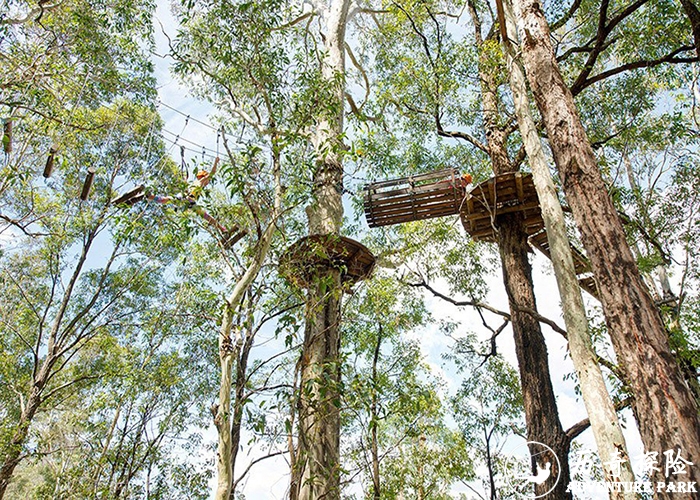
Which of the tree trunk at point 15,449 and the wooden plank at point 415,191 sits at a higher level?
the wooden plank at point 415,191

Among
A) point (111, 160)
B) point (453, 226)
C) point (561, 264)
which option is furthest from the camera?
point (111, 160)

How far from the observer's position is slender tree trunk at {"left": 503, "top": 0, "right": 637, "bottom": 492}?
217 centimetres

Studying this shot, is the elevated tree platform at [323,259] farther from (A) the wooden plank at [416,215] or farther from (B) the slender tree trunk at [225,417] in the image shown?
(A) the wooden plank at [416,215]

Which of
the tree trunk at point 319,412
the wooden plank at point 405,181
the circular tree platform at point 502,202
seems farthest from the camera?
the wooden plank at point 405,181

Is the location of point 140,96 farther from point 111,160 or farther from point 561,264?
point 561,264

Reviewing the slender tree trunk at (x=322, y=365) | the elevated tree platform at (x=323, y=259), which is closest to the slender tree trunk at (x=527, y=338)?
the elevated tree platform at (x=323, y=259)

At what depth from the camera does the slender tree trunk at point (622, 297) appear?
6.72 ft

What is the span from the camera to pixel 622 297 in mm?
2373

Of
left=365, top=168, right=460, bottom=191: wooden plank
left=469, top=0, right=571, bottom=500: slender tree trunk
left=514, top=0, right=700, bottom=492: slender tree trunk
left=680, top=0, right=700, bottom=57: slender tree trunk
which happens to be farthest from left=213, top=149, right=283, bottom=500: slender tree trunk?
left=680, top=0, right=700, bottom=57: slender tree trunk

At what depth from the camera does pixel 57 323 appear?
6.88 meters

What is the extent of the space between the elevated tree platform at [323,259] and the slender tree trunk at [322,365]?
0.28 ft

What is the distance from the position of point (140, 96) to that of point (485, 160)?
17.5ft

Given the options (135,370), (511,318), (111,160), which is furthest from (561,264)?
(111,160)

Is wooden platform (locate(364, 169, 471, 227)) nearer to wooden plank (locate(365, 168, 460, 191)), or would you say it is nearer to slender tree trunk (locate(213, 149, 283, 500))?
wooden plank (locate(365, 168, 460, 191))
